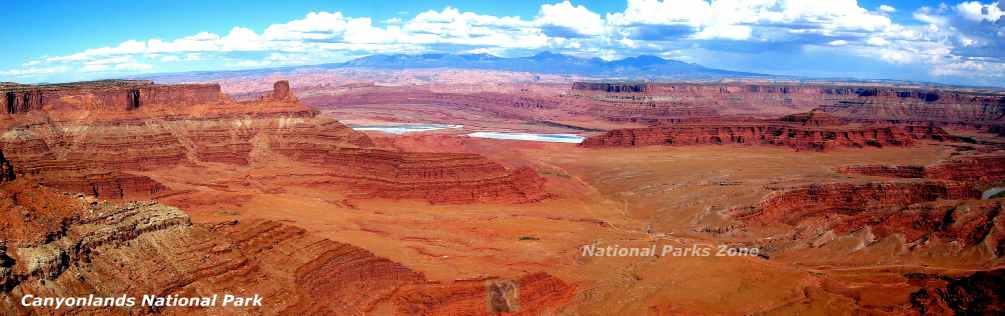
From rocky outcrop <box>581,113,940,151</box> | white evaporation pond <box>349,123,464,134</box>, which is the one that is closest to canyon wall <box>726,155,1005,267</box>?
rocky outcrop <box>581,113,940,151</box>

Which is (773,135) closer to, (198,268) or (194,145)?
(194,145)

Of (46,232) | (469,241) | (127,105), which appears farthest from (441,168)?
(46,232)

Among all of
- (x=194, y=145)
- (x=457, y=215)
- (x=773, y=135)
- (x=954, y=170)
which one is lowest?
(x=457, y=215)

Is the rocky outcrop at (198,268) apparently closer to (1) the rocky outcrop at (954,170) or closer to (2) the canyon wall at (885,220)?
(2) the canyon wall at (885,220)

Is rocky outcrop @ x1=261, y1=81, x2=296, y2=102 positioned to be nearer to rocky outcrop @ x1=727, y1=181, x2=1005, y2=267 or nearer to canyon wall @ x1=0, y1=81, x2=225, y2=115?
canyon wall @ x1=0, y1=81, x2=225, y2=115

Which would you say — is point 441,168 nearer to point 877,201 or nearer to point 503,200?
point 503,200

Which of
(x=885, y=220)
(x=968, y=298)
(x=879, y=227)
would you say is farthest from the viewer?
(x=885, y=220)

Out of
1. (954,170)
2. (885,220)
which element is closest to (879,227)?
(885,220)

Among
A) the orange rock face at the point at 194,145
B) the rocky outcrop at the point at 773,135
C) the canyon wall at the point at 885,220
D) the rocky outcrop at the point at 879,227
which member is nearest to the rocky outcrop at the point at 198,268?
the rocky outcrop at the point at 879,227
